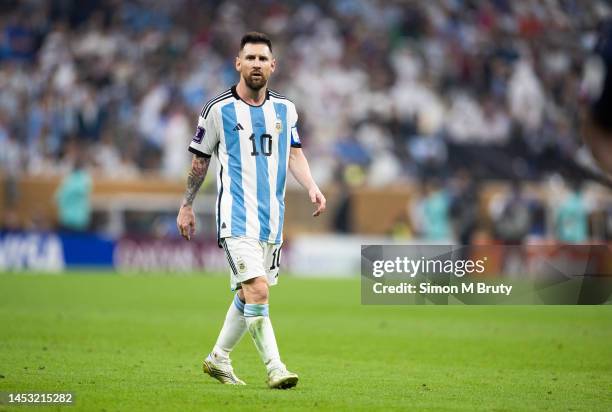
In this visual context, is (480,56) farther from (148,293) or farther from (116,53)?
(148,293)

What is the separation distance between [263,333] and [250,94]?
6.20ft

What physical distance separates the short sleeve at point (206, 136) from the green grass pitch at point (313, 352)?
74.4 inches

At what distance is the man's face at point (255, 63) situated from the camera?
9.01 meters

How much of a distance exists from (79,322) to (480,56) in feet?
67.7

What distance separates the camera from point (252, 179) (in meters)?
9.12

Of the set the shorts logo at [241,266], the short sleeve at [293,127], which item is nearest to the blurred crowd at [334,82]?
the short sleeve at [293,127]

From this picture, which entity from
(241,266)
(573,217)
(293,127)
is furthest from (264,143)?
(573,217)

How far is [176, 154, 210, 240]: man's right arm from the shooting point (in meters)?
9.23

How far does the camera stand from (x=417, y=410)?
8.18 metres

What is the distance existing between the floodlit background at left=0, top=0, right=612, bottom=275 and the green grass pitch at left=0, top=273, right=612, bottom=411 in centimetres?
588

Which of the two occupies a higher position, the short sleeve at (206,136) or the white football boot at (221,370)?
the short sleeve at (206,136)

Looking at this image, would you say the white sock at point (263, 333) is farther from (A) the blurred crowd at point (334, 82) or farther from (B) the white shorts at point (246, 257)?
(A) the blurred crowd at point (334, 82)

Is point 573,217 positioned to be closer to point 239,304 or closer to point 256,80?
point 239,304

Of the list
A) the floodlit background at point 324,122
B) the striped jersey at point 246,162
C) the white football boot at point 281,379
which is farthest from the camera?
the floodlit background at point 324,122
